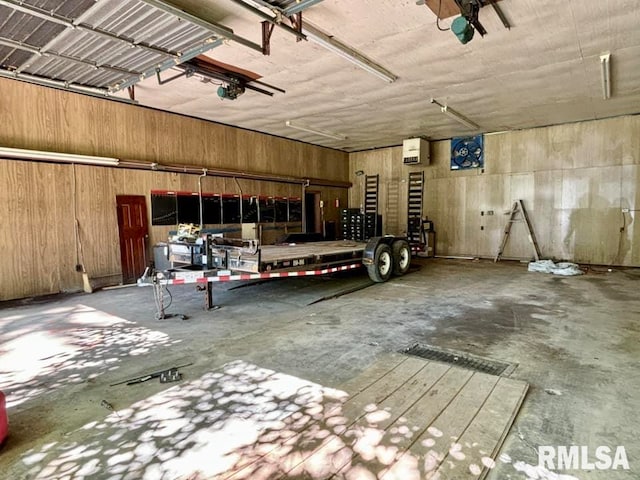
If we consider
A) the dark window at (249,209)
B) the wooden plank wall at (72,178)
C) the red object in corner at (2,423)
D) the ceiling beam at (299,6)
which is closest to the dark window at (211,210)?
the wooden plank wall at (72,178)

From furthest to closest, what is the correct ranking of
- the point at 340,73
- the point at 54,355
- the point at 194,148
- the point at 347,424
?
the point at 194,148
the point at 340,73
the point at 54,355
the point at 347,424

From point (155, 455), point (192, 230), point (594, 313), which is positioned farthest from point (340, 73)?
point (155, 455)

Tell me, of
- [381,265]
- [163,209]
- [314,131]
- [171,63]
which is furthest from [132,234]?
[314,131]

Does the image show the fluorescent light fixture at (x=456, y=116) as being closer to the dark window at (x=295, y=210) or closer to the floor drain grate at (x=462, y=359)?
the dark window at (x=295, y=210)

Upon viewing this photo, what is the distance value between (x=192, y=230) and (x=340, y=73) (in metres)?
3.66

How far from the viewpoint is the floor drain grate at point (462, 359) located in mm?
3256

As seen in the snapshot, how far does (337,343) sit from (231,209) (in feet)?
21.0

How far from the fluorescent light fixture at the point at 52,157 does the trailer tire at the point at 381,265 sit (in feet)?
18.0

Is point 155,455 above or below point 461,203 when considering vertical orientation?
below

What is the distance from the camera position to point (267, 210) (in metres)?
10.4

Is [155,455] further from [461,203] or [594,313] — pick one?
[461,203]

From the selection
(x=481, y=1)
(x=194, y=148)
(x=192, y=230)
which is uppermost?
(x=481, y=1)

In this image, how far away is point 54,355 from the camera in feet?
12.1

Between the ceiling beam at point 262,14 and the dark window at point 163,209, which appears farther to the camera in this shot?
the dark window at point 163,209
